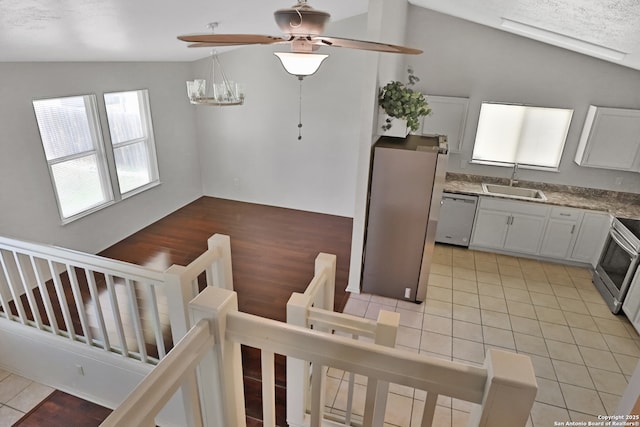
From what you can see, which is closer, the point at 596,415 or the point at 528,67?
the point at 596,415

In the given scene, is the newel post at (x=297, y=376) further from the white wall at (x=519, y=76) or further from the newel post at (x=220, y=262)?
the white wall at (x=519, y=76)

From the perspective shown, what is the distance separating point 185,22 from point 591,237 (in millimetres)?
5154

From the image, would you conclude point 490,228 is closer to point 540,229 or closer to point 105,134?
point 540,229

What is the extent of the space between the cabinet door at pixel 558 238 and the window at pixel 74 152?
5783 mm

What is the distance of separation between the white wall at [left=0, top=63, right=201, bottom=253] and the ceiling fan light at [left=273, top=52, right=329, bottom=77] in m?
3.46

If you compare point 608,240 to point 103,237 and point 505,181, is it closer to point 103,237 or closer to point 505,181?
point 505,181

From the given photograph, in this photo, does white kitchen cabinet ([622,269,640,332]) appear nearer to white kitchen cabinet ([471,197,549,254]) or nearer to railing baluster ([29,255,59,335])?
white kitchen cabinet ([471,197,549,254])

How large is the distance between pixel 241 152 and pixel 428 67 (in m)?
3.33

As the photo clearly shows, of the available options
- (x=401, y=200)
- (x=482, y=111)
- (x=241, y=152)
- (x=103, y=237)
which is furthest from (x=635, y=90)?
(x=103, y=237)

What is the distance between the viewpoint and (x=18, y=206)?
156 inches

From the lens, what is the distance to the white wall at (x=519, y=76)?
4703 mm

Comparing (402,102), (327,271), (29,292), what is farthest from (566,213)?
(29,292)

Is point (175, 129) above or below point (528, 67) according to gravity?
below

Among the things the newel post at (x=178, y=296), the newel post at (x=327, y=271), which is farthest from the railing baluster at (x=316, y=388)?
the newel post at (x=178, y=296)
